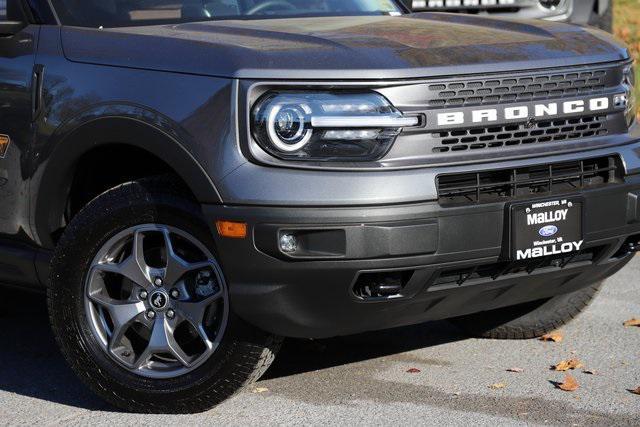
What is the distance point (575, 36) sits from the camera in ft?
14.8

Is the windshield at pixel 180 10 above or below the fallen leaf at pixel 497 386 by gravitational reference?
above

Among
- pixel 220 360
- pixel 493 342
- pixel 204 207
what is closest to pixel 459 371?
pixel 493 342

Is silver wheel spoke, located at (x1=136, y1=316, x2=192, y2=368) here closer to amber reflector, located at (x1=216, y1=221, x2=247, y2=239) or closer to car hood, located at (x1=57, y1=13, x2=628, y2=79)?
amber reflector, located at (x1=216, y1=221, x2=247, y2=239)

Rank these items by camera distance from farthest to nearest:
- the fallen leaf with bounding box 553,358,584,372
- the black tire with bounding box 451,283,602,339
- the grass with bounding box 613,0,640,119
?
the grass with bounding box 613,0,640,119, the black tire with bounding box 451,283,602,339, the fallen leaf with bounding box 553,358,584,372

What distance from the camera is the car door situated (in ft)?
14.5

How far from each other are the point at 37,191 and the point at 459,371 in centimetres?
169

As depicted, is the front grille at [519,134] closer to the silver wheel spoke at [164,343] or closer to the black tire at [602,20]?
the silver wheel spoke at [164,343]

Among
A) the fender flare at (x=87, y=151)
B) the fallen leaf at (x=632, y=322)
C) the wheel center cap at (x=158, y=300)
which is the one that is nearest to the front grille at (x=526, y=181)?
the fender flare at (x=87, y=151)

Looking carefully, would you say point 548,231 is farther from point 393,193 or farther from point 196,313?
point 196,313

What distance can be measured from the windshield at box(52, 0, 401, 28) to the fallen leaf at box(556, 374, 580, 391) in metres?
1.75

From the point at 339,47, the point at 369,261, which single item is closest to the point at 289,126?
the point at 339,47

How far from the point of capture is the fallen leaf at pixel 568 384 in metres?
4.46

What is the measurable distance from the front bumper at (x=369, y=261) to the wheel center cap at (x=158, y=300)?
1.20 ft

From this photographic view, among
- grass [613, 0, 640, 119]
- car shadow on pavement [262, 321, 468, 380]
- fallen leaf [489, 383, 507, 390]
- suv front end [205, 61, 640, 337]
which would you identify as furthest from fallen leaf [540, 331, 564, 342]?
grass [613, 0, 640, 119]
